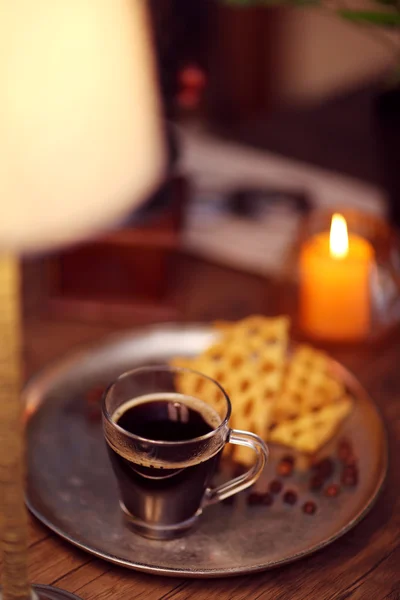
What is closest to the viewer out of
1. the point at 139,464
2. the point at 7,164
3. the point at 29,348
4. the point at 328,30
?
Answer: the point at 7,164

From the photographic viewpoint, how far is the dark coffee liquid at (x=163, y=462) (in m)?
0.64

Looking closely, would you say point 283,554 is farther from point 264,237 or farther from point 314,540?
point 264,237

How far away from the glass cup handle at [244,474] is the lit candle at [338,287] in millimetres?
400

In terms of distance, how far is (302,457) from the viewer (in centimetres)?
79

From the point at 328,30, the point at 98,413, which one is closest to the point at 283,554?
the point at 98,413

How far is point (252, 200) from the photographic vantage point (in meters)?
1.32

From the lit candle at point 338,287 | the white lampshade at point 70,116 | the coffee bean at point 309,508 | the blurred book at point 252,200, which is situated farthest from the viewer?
the blurred book at point 252,200

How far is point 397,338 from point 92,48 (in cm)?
79

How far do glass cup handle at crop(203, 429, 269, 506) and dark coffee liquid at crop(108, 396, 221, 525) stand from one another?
15 millimetres

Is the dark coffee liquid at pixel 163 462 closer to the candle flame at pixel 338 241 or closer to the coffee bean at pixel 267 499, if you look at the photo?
the coffee bean at pixel 267 499

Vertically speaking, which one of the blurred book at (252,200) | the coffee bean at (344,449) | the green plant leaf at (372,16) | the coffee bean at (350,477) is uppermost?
→ the green plant leaf at (372,16)

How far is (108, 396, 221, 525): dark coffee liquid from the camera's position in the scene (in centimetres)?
64

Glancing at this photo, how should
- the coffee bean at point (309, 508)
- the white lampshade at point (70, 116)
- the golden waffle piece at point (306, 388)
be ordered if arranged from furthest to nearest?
1. the golden waffle piece at point (306, 388)
2. the coffee bean at point (309, 508)
3. the white lampshade at point (70, 116)

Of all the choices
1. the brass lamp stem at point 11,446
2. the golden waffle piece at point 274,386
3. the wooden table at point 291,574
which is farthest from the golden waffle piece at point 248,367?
the brass lamp stem at point 11,446
